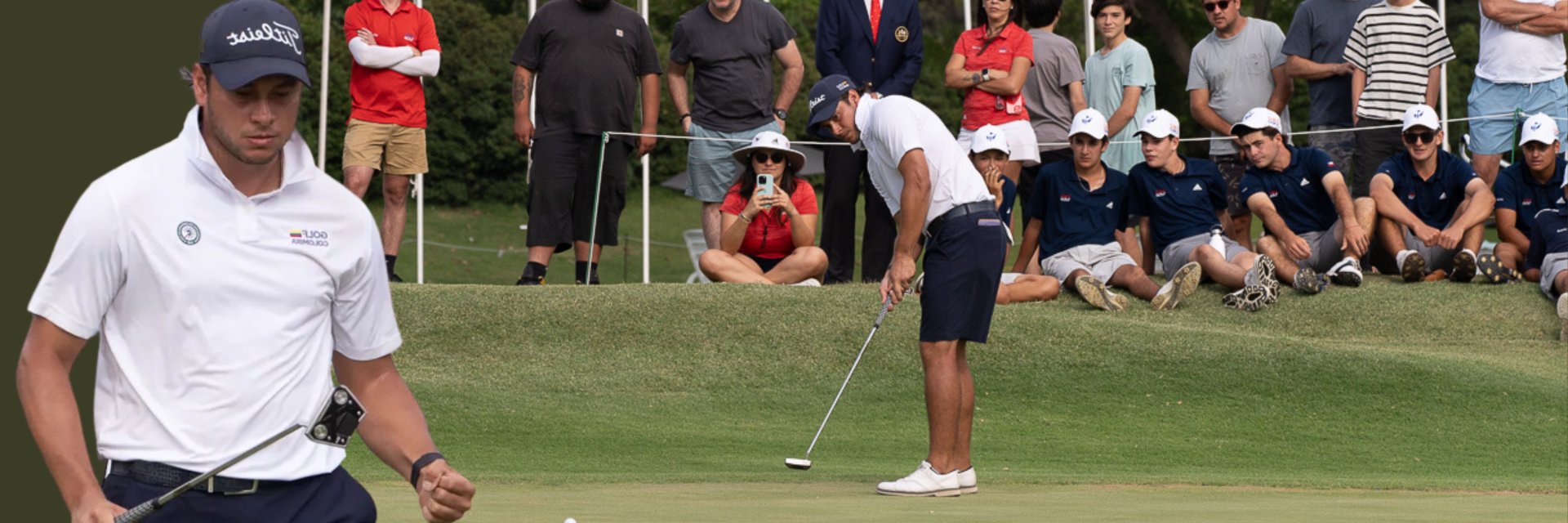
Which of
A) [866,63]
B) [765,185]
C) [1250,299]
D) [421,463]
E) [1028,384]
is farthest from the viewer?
[866,63]

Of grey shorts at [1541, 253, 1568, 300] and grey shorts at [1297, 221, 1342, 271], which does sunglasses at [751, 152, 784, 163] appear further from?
grey shorts at [1541, 253, 1568, 300]

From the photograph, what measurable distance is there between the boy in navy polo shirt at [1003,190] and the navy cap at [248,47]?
8.78 m

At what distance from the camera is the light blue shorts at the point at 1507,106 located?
13.3m

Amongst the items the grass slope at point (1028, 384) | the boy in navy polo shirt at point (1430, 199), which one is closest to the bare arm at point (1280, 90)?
the boy in navy polo shirt at point (1430, 199)

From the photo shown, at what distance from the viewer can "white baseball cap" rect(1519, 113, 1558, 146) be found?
12.6 metres

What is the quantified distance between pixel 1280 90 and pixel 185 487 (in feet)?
37.3

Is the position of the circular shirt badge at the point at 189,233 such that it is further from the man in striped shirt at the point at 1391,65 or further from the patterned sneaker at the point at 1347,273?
the man in striped shirt at the point at 1391,65

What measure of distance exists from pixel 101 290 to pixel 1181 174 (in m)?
10.5

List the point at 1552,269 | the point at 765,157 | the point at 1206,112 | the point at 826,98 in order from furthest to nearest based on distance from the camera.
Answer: the point at 1206,112 < the point at 1552,269 < the point at 765,157 < the point at 826,98

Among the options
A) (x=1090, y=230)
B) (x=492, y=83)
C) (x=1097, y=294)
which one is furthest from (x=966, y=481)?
(x=492, y=83)

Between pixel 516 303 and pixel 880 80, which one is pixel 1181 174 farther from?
pixel 516 303

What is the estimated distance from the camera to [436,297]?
12609mm

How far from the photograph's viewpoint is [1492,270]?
13.3 metres

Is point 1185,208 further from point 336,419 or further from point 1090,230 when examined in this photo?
point 336,419
